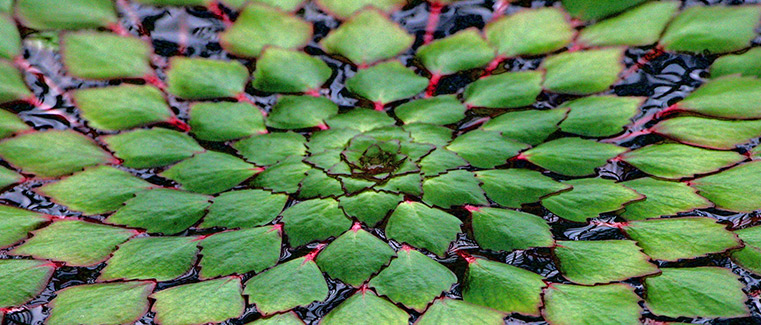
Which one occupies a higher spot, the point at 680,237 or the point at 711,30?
the point at 711,30

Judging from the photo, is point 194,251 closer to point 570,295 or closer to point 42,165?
point 42,165

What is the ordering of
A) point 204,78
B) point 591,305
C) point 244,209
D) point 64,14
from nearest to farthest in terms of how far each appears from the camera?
point 591,305 → point 244,209 → point 204,78 → point 64,14

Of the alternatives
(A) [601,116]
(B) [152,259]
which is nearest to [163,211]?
(B) [152,259]

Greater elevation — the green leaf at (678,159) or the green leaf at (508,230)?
the green leaf at (678,159)

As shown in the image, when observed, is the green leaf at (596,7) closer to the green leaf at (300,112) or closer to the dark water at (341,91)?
the dark water at (341,91)

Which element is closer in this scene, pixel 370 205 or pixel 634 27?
pixel 370 205

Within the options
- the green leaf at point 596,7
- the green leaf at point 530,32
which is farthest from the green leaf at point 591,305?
the green leaf at point 596,7

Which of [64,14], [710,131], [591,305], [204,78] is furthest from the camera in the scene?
[64,14]

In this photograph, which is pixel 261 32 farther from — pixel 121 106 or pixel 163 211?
pixel 163 211
